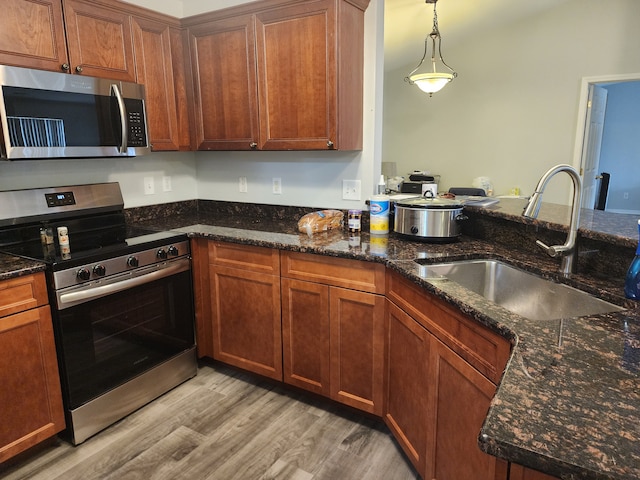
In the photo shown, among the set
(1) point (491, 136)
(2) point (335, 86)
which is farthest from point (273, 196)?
(1) point (491, 136)

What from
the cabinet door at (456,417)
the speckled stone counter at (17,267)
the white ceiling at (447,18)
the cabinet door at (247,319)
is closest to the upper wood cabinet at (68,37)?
the speckled stone counter at (17,267)

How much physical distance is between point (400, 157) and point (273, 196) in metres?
4.37

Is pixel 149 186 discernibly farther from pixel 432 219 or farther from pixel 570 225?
pixel 570 225

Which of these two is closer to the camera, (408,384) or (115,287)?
(408,384)

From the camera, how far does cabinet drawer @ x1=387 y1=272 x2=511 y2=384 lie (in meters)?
1.19

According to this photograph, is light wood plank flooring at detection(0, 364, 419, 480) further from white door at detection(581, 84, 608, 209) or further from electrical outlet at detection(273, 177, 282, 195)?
white door at detection(581, 84, 608, 209)

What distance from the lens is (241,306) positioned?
2.39 m

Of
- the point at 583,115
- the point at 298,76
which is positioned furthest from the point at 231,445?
the point at 583,115

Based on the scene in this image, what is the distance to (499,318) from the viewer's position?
1.17 metres

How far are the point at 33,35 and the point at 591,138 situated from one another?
18.0ft

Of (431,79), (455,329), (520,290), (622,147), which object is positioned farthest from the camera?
(622,147)

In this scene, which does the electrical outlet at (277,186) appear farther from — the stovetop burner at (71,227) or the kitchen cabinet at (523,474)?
the kitchen cabinet at (523,474)

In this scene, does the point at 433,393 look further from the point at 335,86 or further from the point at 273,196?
the point at 273,196

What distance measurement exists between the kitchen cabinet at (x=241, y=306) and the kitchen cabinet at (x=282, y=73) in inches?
25.1
